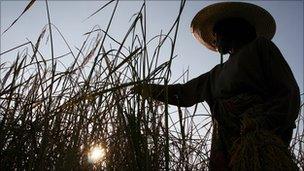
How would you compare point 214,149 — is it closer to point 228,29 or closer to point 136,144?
point 228,29

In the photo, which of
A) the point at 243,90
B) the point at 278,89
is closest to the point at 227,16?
the point at 243,90

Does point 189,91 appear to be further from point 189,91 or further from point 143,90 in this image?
point 143,90

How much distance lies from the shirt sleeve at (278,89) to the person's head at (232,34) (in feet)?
0.76

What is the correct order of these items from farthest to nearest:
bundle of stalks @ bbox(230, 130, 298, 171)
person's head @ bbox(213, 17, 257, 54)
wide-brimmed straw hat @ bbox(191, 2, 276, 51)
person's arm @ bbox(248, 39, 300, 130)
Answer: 1. wide-brimmed straw hat @ bbox(191, 2, 276, 51)
2. person's head @ bbox(213, 17, 257, 54)
3. person's arm @ bbox(248, 39, 300, 130)
4. bundle of stalks @ bbox(230, 130, 298, 171)

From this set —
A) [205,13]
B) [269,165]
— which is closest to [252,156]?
[269,165]

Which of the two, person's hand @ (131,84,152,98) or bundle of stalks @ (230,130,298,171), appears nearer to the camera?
bundle of stalks @ (230,130,298,171)

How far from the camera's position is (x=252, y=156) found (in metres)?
1.34

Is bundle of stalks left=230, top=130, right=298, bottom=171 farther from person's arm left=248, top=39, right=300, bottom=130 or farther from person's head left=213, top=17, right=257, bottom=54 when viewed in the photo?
person's head left=213, top=17, right=257, bottom=54

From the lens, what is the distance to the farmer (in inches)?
56.7

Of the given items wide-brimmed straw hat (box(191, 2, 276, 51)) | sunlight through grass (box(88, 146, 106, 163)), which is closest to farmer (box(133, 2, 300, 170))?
wide-brimmed straw hat (box(191, 2, 276, 51))

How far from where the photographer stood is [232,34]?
238 cm

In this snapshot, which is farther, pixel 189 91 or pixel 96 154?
pixel 189 91

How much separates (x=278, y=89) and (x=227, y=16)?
27.8 inches

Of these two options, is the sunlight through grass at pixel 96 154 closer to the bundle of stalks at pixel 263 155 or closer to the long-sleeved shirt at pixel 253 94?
the long-sleeved shirt at pixel 253 94
